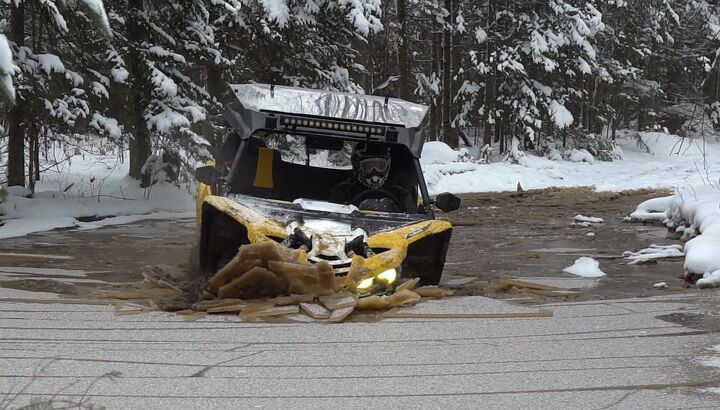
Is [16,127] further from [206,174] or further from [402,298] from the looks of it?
[402,298]

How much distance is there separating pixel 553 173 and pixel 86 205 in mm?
16649

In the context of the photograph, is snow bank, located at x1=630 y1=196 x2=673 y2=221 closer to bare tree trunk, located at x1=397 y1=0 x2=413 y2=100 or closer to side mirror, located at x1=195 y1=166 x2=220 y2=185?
side mirror, located at x1=195 y1=166 x2=220 y2=185

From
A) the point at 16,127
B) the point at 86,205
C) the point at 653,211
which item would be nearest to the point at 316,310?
the point at 16,127

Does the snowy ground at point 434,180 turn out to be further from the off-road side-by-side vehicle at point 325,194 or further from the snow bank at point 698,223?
the off-road side-by-side vehicle at point 325,194

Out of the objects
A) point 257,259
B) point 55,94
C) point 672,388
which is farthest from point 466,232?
point 672,388

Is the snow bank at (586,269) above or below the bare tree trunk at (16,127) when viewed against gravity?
below

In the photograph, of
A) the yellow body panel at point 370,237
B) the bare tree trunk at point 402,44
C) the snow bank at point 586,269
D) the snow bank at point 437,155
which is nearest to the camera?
the yellow body panel at point 370,237

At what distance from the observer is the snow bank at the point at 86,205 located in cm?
1422

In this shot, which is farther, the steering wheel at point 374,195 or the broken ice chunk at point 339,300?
the steering wheel at point 374,195

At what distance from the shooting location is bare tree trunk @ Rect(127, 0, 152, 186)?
1677 centimetres

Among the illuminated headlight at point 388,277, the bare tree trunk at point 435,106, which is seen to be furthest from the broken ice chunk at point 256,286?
the bare tree trunk at point 435,106

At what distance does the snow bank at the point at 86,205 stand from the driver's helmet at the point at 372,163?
6217 millimetres

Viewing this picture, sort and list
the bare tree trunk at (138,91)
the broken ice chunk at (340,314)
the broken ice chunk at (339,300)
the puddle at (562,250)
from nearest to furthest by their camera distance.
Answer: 1. the broken ice chunk at (340,314)
2. the broken ice chunk at (339,300)
3. the puddle at (562,250)
4. the bare tree trunk at (138,91)

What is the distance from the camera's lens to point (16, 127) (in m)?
15.3
